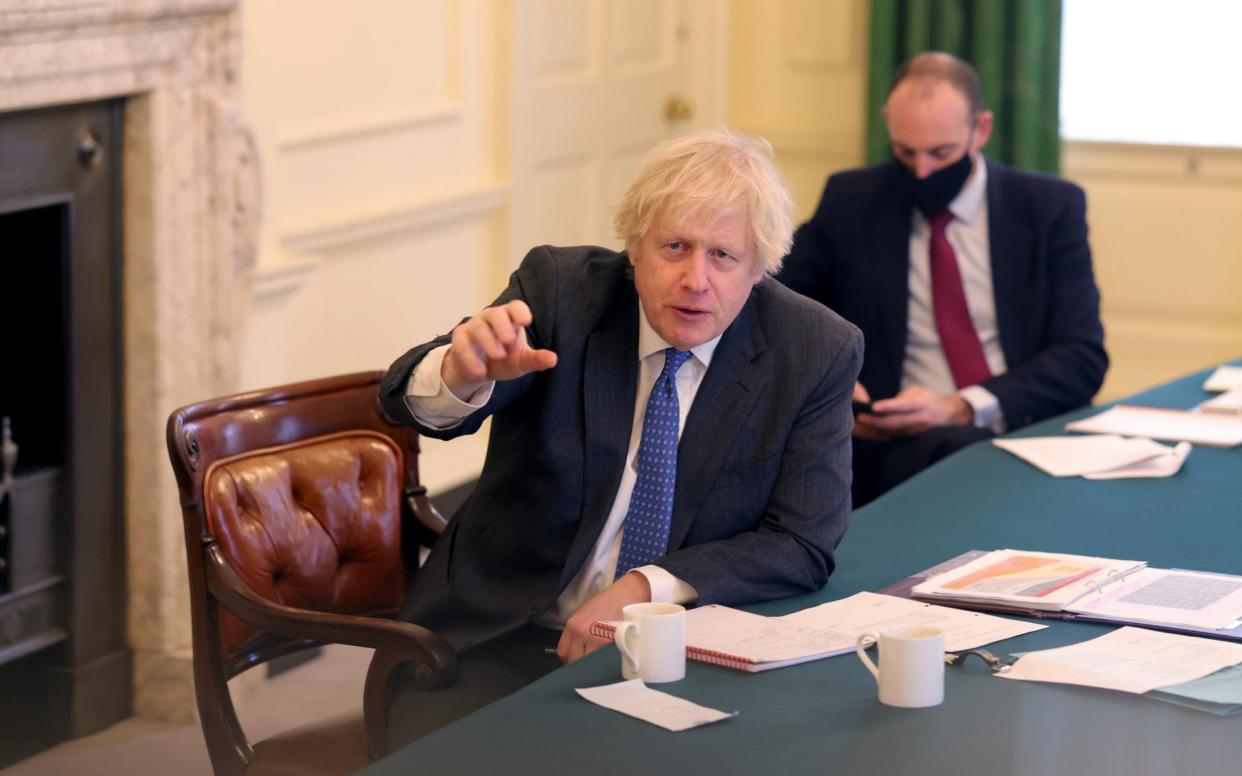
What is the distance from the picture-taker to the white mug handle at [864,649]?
6.04ft

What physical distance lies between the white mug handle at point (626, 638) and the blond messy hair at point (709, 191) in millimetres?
612

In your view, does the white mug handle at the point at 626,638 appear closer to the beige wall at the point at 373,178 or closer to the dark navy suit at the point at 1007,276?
the dark navy suit at the point at 1007,276

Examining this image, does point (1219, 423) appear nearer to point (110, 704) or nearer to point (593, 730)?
point (593, 730)

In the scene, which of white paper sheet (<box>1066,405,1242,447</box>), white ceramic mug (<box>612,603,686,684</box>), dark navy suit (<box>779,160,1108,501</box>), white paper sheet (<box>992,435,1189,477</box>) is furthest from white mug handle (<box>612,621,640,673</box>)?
dark navy suit (<box>779,160,1108,501</box>)

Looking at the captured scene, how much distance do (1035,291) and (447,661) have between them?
2069 mm

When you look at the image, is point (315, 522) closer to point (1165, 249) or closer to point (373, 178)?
point (373, 178)

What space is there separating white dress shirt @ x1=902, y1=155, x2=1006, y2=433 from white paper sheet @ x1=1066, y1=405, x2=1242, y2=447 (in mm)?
523

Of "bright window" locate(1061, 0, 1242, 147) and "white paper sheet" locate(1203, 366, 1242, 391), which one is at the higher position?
"bright window" locate(1061, 0, 1242, 147)

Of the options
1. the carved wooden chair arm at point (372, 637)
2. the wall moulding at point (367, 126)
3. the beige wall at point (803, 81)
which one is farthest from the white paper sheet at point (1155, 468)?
the beige wall at point (803, 81)

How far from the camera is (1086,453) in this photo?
302 centimetres

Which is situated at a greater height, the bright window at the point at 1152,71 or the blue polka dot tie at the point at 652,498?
the bright window at the point at 1152,71

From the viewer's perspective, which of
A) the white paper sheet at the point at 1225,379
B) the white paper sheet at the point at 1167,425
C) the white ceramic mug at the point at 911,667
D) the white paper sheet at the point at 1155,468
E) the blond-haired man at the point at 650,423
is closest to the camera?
the white ceramic mug at the point at 911,667

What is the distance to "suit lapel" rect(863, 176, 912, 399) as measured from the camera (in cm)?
382

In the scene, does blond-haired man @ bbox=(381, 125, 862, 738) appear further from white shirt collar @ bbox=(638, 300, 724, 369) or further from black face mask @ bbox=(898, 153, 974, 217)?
black face mask @ bbox=(898, 153, 974, 217)
